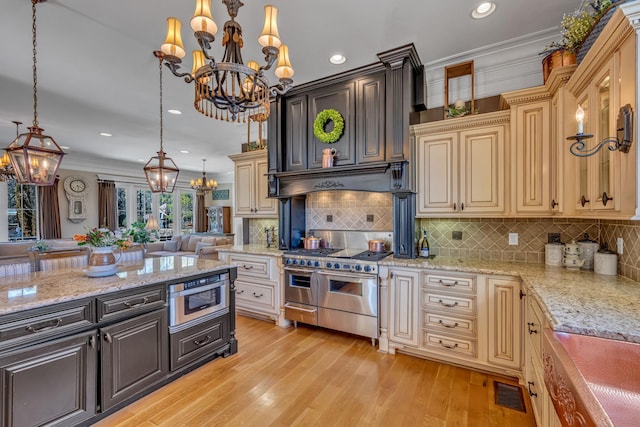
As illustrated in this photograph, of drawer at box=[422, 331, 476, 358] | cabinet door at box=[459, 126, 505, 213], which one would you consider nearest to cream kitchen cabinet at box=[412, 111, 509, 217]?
cabinet door at box=[459, 126, 505, 213]

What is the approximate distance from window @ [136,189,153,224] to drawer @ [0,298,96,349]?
867 cm

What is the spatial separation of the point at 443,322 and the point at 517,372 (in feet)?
2.12

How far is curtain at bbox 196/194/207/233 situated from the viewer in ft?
37.1

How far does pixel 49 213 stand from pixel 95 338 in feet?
25.3

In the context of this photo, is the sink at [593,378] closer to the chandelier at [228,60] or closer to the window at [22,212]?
the chandelier at [228,60]

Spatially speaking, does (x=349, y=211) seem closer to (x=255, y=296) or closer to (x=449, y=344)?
(x=255, y=296)

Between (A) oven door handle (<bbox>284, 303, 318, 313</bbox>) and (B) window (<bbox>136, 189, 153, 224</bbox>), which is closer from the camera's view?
(A) oven door handle (<bbox>284, 303, 318, 313</bbox>)

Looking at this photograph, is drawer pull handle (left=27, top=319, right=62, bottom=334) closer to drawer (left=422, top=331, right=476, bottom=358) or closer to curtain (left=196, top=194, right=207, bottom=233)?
drawer (left=422, top=331, right=476, bottom=358)

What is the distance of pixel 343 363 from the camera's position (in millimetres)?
2730

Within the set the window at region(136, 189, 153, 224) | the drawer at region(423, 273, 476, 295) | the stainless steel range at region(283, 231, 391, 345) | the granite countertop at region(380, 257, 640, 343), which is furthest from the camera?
the window at region(136, 189, 153, 224)

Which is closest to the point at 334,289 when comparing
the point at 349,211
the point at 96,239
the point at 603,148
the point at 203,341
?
the point at 349,211

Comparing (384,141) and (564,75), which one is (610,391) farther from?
(384,141)

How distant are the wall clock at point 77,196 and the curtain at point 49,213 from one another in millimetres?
373

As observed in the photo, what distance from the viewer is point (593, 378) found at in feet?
2.96
